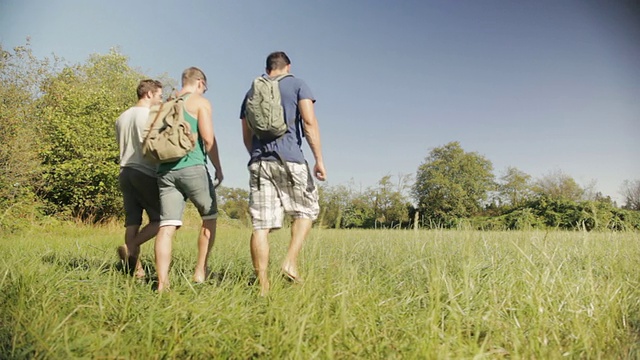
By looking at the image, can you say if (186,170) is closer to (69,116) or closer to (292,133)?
(292,133)

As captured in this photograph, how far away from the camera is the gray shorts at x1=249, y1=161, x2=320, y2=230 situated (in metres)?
3.37

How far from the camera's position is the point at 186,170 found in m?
3.42

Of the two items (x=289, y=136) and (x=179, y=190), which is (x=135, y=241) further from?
(x=289, y=136)

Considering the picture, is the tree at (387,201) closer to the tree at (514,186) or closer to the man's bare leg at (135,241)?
the man's bare leg at (135,241)

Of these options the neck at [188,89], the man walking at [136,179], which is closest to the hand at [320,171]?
the neck at [188,89]

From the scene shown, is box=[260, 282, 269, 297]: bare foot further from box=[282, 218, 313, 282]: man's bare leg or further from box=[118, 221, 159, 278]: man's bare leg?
box=[118, 221, 159, 278]: man's bare leg

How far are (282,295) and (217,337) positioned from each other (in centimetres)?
74

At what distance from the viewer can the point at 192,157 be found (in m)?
3.49

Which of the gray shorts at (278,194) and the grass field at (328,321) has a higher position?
the gray shorts at (278,194)

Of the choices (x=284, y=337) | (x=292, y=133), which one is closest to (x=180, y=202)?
(x=292, y=133)

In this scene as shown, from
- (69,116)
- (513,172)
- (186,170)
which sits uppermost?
(513,172)

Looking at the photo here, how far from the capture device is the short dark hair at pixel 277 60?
3576 millimetres

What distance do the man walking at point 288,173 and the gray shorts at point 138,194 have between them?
1.29 m

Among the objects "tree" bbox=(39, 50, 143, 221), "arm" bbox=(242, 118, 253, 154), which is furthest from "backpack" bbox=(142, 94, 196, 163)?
"tree" bbox=(39, 50, 143, 221)
